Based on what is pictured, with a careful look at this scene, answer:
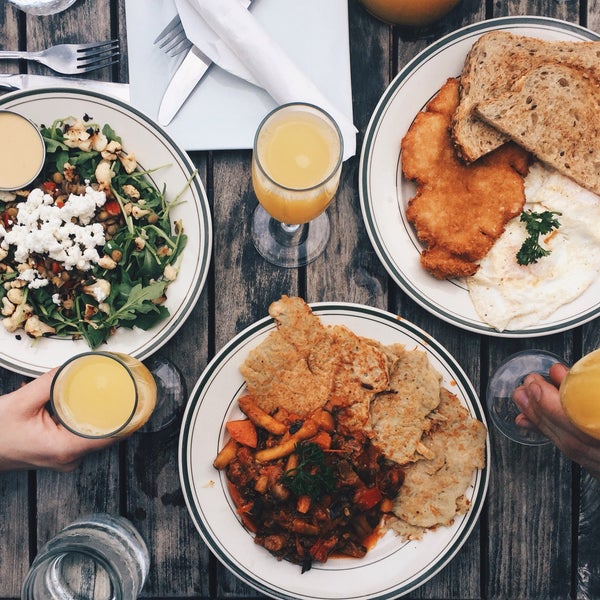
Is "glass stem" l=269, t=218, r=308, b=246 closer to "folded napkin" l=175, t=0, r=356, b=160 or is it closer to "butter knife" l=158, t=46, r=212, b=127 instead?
"folded napkin" l=175, t=0, r=356, b=160

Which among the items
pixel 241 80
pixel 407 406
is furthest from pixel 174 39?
pixel 407 406

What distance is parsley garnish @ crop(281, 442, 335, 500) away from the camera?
1762 mm

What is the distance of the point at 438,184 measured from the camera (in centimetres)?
195

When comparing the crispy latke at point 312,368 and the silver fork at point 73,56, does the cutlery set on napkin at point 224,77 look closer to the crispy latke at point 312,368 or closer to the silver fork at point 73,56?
the silver fork at point 73,56

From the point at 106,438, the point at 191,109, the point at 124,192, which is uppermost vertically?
the point at 191,109

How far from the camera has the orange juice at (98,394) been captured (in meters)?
1.66

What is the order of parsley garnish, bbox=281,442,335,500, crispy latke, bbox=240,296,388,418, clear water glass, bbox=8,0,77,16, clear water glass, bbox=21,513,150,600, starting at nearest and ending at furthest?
clear water glass, bbox=21,513,150,600 → parsley garnish, bbox=281,442,335,500 → crispy latke, bbox=240,296,388,418 → clear water glass, bbox=8,0,77,16

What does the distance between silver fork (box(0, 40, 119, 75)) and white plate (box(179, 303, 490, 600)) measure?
38.5 inches

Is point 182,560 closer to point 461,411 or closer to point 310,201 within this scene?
point 461,411

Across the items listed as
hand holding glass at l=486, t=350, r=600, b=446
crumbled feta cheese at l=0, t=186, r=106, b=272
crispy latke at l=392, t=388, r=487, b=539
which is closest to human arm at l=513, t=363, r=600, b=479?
hand holding glass at l=486, t=350, r=600, b=446

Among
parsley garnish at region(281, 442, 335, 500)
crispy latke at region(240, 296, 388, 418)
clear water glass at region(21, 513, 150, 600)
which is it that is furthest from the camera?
crispy latke at region(240, 296, 388, 418)

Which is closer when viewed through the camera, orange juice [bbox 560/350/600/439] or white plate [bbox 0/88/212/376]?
orange juice [bbox 560/350/600/439]

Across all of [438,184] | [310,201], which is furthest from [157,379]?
[438,184]

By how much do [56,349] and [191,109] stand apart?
85 centimetres
